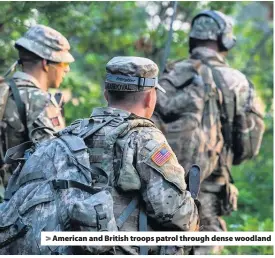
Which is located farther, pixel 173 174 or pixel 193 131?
pixel 193 131

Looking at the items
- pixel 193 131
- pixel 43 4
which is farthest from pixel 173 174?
pixel 43 4

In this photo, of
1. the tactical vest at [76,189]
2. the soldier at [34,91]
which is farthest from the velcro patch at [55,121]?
the tactical vest at [76,189]

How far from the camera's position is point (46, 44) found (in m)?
7.87

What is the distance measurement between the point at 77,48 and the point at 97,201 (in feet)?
23.9

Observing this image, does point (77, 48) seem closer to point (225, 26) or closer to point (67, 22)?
point (67, 22)

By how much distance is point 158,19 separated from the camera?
11.9m

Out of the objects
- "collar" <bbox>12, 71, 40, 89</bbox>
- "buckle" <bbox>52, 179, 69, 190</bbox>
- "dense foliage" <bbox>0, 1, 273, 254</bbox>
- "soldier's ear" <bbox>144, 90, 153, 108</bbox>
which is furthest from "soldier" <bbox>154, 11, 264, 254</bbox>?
"buckle" <bbox>52, 179, 69, 190</bbox>

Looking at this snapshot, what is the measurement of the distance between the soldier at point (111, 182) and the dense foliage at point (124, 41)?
413cm

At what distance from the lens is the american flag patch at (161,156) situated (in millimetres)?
5359

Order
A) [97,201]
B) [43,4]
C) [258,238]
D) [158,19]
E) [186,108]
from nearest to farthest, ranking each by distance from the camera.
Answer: [97,201], [258,238], [186,108], [43,4], [158,19]

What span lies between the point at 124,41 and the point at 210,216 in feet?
12.7

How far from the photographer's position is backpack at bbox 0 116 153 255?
16.9 ft

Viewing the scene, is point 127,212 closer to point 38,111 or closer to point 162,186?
point 162,186

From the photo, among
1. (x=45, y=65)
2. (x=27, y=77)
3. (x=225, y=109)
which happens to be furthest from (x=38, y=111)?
Result: (x=225, y=109)
